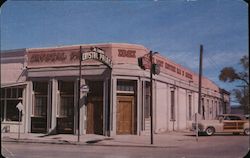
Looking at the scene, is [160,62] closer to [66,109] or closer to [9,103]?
[66,109]

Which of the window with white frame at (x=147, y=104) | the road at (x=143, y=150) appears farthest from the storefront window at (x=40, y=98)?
the window with white frame at (x=147, y=104)

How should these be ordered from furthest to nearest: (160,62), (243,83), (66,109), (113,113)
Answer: (66,109), (113,113), (160,62), (243,83)

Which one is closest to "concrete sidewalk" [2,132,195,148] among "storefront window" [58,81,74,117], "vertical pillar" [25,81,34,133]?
"vertical pillar" [25,81,34,133]

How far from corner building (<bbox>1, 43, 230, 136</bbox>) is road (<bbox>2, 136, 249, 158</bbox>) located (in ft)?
0.58

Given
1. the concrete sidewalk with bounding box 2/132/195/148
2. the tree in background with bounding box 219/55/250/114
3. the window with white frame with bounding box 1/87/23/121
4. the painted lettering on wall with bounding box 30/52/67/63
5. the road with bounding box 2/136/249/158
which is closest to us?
the tree in background with bounding box 219/55/250/114

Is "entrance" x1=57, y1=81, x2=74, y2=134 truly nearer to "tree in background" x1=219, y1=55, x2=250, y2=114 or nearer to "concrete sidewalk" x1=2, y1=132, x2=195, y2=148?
"concrete sidewalk" x1=2, y1=132, x2=195, y2=148

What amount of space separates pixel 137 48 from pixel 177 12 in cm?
55

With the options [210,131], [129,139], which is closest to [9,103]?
[129,139]

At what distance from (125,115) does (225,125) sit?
1052mm

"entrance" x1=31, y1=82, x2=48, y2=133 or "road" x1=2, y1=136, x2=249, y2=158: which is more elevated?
"entrance" x1=31, y1=82, x2=48, y2=133

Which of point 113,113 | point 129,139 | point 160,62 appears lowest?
point 129,139

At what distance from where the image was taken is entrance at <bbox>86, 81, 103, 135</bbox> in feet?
16.9

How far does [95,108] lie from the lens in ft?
16.9

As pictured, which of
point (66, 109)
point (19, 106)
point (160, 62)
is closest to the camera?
point (160, 62)
